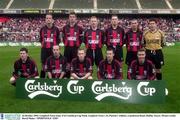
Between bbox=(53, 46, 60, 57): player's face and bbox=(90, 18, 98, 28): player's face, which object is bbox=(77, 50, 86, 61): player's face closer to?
bbox=(53, 46, 60, 57): player's face

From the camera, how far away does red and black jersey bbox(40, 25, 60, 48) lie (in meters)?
12.6

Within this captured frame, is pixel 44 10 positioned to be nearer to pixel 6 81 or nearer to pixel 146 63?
pixel 6 81

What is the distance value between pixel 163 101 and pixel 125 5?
126 ft

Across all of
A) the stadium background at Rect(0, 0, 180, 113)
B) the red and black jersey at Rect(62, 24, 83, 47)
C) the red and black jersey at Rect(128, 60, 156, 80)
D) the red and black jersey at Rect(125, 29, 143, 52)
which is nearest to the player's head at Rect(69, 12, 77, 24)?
the red and black jersey at Rect(62, 24, 83, 47)

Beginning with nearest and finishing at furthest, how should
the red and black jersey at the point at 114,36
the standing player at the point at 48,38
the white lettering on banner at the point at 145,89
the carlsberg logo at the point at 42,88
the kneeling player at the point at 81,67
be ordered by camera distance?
1. the white lettering on banner at the point at 145,89
2. the carlsberg logo at the point at 42,88
3. the kneeling player at the point at 81,67
4. the red and black jersey at the point at 114,36
5. the standing player at the point at 48,38

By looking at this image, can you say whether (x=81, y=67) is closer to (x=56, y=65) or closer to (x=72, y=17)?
(x=56, y=65)

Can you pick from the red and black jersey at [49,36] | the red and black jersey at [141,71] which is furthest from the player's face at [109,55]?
the red and black jersey at [49,36]

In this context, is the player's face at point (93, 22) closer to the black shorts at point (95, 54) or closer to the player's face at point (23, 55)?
the black shorts at point (95, 54)

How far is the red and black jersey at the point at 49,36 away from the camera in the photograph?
12617mm

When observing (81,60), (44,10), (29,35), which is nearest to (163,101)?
(81,60)

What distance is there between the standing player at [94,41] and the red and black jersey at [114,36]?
21cm

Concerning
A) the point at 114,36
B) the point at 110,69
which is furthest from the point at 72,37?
the point at 110,69

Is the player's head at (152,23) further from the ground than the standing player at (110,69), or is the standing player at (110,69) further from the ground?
the player's head at (152,23)

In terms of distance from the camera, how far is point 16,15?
4922 centimetres
